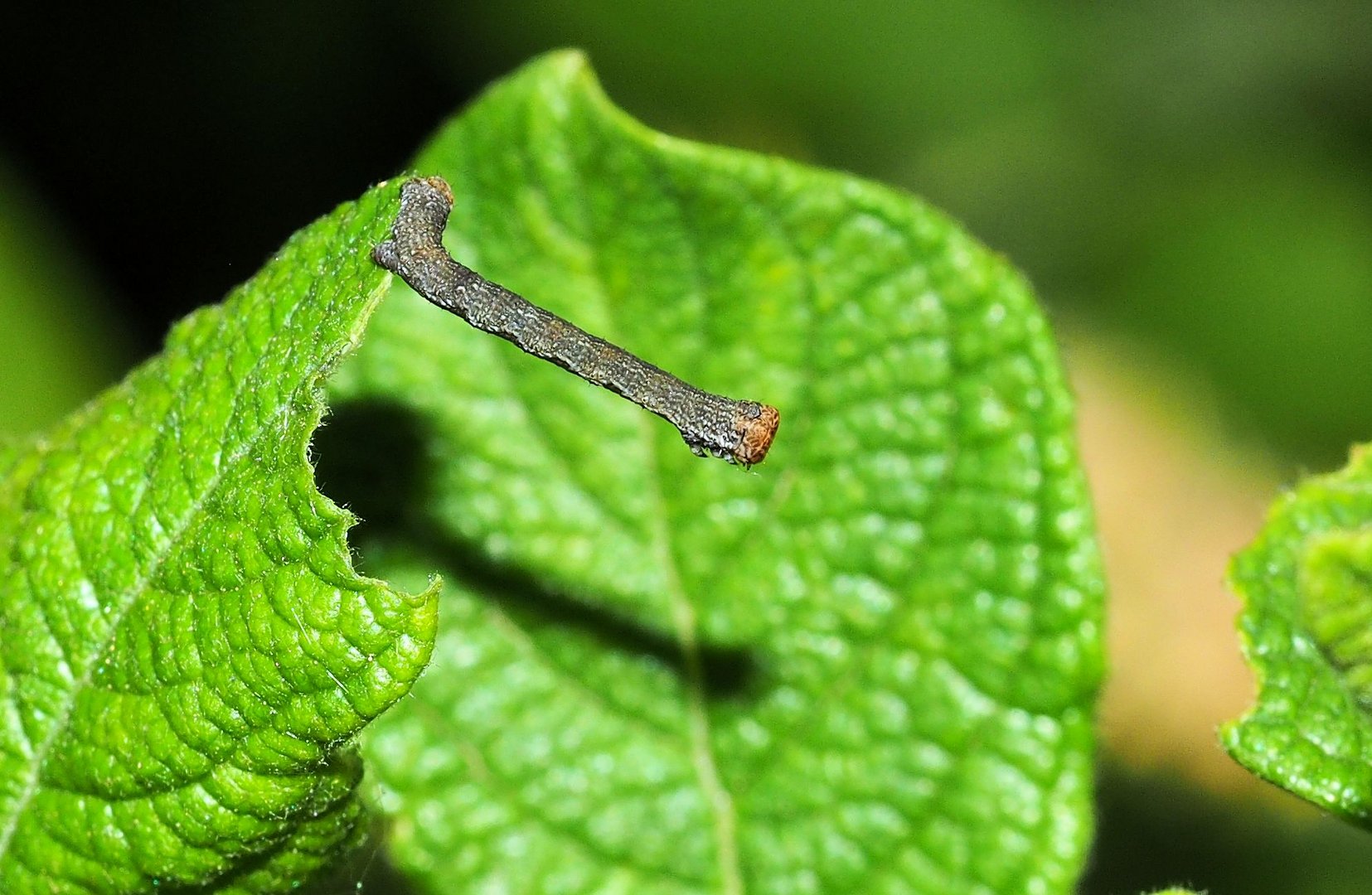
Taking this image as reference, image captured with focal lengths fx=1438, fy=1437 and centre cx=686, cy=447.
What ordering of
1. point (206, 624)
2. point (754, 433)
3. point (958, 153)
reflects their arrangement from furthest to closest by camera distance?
point (958, 153)
point (754, 433)
point (206, 624)

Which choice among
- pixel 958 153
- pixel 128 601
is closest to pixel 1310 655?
pixel 128 601

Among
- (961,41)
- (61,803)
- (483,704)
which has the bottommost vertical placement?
(61,803)

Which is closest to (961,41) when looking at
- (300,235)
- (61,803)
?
(300,235)

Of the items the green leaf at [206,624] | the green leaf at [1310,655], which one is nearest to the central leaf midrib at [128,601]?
the green leaf at [206,624]

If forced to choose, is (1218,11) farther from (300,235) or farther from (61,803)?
(61,803)

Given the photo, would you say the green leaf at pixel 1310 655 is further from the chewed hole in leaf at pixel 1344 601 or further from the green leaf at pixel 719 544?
the green leaf at pixel 719 544

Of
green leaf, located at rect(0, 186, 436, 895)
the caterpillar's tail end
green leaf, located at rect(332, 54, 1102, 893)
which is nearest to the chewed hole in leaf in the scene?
green leaf, located at rect(332, 54, 1102, 893)

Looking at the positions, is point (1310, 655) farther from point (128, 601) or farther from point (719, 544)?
point (128, 601)

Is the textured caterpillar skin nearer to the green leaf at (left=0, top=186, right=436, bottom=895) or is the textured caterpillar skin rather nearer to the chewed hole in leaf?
the green leaf at (left=0, top=186, right=436, bottom=895)
